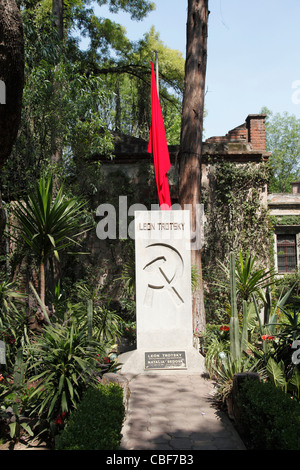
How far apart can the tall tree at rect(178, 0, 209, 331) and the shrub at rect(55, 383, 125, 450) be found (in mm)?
5228

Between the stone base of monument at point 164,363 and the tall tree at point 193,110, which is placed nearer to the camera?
the stone base of monument at point 164,363

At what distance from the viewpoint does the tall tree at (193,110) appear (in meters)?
8.51

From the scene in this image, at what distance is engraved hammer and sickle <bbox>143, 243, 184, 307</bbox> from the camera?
19.6 ft

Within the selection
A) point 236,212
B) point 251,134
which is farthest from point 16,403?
point 251,134

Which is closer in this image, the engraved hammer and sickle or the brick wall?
the engraved hammer and sickle

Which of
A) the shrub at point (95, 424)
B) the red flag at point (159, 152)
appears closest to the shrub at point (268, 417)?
the shrub at point (95, 424)

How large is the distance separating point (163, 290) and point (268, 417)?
10.2 feet

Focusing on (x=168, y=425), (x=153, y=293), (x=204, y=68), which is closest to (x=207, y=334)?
(x=153, y=293)

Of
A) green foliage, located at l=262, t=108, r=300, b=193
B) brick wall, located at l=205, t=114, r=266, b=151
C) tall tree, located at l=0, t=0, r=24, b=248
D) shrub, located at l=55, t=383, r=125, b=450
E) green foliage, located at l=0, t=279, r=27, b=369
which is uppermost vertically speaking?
green foliage, located at l=262, t=108, r=300, b=193

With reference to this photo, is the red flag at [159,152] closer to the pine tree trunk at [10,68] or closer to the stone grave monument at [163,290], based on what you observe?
the stone grave monument at [163,290]

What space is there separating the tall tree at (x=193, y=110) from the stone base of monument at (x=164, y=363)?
2906 millimetres

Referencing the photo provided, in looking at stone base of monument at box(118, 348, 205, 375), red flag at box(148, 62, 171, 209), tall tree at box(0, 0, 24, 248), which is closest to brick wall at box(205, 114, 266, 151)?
red flag at box(148, 62, 171, 209)

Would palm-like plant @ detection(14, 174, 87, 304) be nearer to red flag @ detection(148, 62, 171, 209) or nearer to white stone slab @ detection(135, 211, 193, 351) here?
white stone slab @ detection(135, 211, 193, 351)

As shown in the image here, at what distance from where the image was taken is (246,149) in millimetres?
11539
